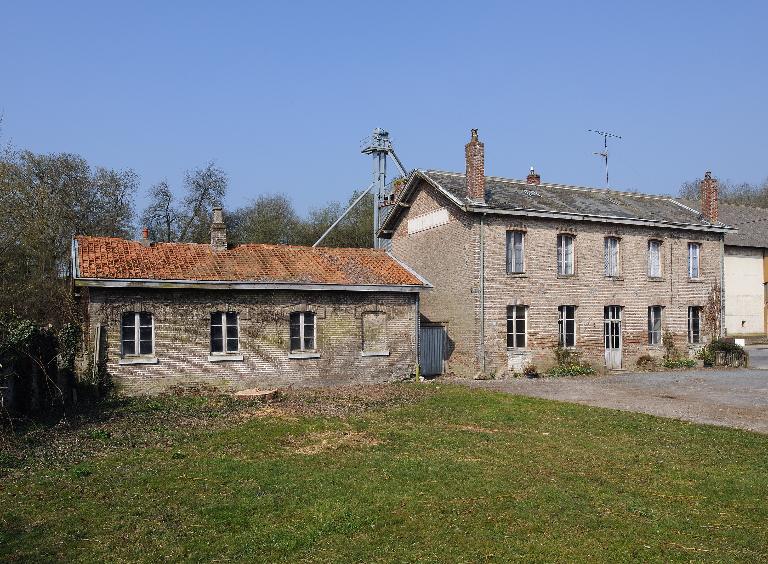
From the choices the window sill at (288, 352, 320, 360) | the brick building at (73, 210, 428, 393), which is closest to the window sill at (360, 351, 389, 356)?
the brick building at (73, 210, 428, 393)

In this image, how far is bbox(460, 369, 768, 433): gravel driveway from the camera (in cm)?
1534

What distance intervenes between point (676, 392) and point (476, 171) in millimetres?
9888

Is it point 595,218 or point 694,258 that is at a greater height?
point 595,218

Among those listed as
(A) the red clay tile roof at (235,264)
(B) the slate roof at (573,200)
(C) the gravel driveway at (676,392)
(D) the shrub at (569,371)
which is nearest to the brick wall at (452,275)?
(B) the slate roof at (573,200)

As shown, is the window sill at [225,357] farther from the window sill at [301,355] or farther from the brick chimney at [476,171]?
the brick chimney at [476,171]

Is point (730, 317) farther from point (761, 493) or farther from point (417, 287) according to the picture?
point (761, 493)

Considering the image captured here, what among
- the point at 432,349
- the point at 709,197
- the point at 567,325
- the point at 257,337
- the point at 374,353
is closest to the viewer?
the point at 257,337

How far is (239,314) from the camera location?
65.4ft

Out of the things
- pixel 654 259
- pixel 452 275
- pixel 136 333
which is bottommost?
pixel 136 333

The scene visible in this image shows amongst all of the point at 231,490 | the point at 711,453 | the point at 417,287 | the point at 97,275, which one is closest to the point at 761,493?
the point at 711,453

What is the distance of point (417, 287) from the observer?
2231 centimetres

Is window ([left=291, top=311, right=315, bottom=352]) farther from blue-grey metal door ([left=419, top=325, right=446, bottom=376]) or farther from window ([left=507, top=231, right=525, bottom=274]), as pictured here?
window ([left=507, top=231, right=525, bottom=274])

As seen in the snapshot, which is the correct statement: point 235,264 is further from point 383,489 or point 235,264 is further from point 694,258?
point 694,258

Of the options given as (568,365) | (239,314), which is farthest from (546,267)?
(239,314)
